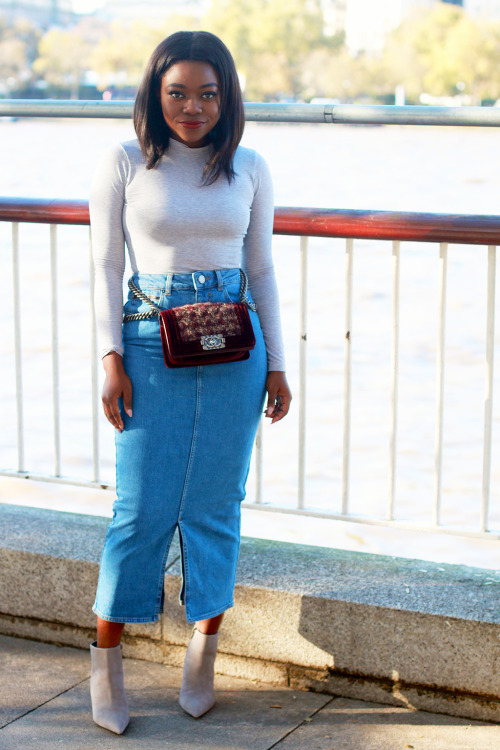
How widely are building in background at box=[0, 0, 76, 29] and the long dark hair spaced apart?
10321 centimetres

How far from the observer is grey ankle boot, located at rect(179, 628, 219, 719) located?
222cm

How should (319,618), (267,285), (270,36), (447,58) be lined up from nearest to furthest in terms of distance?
(267,285), (319,618), (447,58), (270,36)

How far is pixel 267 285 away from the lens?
213 centimetres

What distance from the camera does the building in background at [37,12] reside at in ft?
319

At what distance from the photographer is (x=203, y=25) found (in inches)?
3440

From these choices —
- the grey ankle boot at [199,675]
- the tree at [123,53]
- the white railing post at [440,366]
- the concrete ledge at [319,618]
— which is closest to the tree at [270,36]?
the tree at [123,53]

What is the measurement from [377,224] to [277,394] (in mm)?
522

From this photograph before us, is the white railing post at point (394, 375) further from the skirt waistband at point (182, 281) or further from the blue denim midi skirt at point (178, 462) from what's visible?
the skirt waistband at point (182, 281)

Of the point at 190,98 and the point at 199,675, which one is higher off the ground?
the point at 190,98

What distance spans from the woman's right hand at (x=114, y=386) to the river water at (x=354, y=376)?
1.76 ft

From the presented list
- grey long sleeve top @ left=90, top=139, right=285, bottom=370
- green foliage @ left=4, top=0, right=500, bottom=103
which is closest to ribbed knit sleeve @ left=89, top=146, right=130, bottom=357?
grey long sleeve top @ left=90, top=139, right=285, bottom=370

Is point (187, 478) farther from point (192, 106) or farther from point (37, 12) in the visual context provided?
point (37, 12)

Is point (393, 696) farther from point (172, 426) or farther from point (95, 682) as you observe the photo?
point (172, 426)

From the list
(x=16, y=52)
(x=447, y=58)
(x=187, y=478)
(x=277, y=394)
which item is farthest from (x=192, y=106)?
(x=16, y=52)
